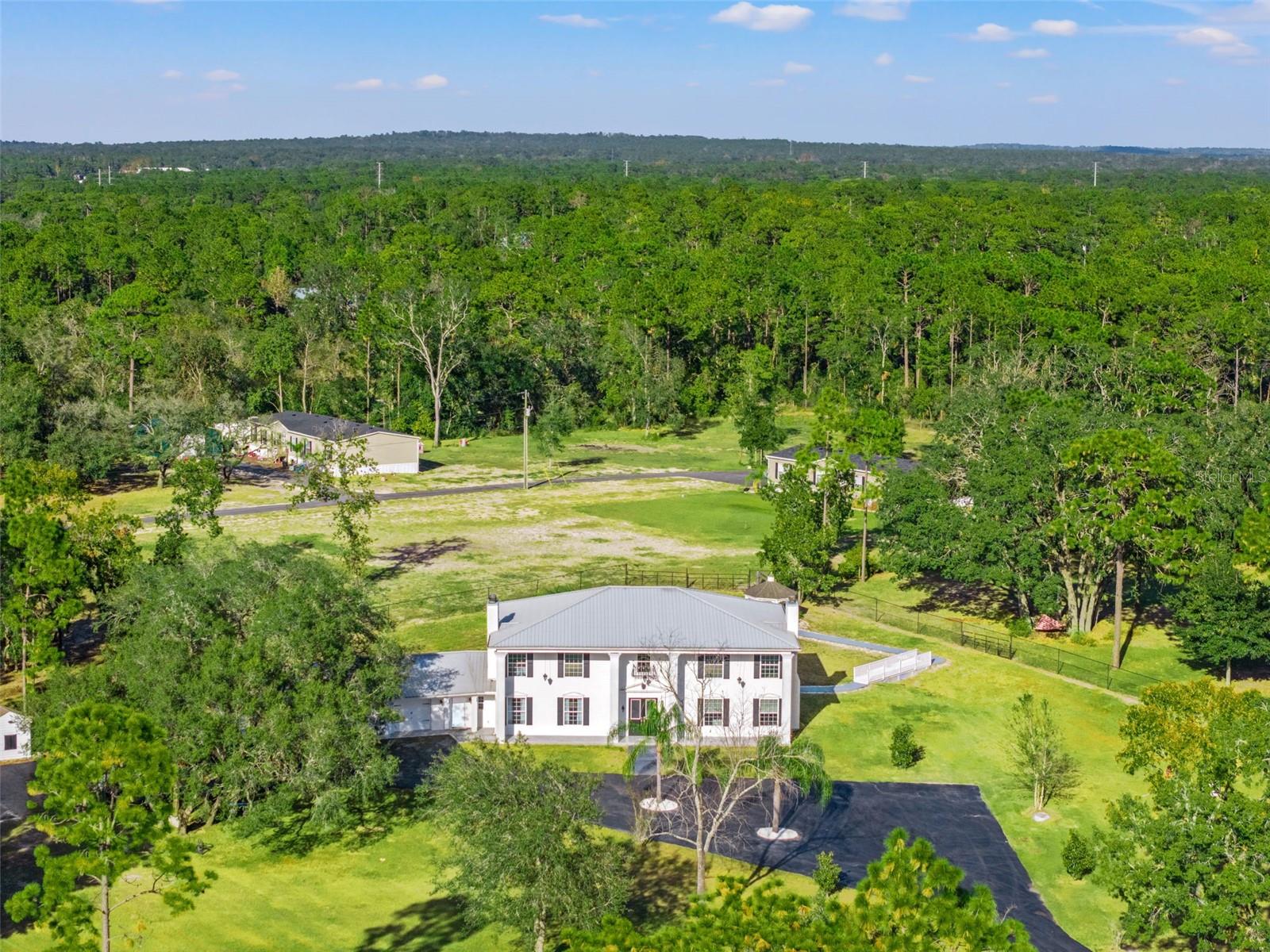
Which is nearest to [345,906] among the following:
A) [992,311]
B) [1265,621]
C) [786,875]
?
[786,875]

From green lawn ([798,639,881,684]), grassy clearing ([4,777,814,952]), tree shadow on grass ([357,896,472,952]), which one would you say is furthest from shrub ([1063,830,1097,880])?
tree shadow on grass ([357,896,472,952])

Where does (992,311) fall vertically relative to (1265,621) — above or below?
above

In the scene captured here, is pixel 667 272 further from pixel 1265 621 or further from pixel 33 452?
pixel 1265 621

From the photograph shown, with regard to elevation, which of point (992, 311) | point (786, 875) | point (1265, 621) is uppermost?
point (992, 311)

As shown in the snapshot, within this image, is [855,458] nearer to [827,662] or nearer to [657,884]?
[827,662]

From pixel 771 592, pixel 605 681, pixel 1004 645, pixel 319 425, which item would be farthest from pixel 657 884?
pixel 319 425
